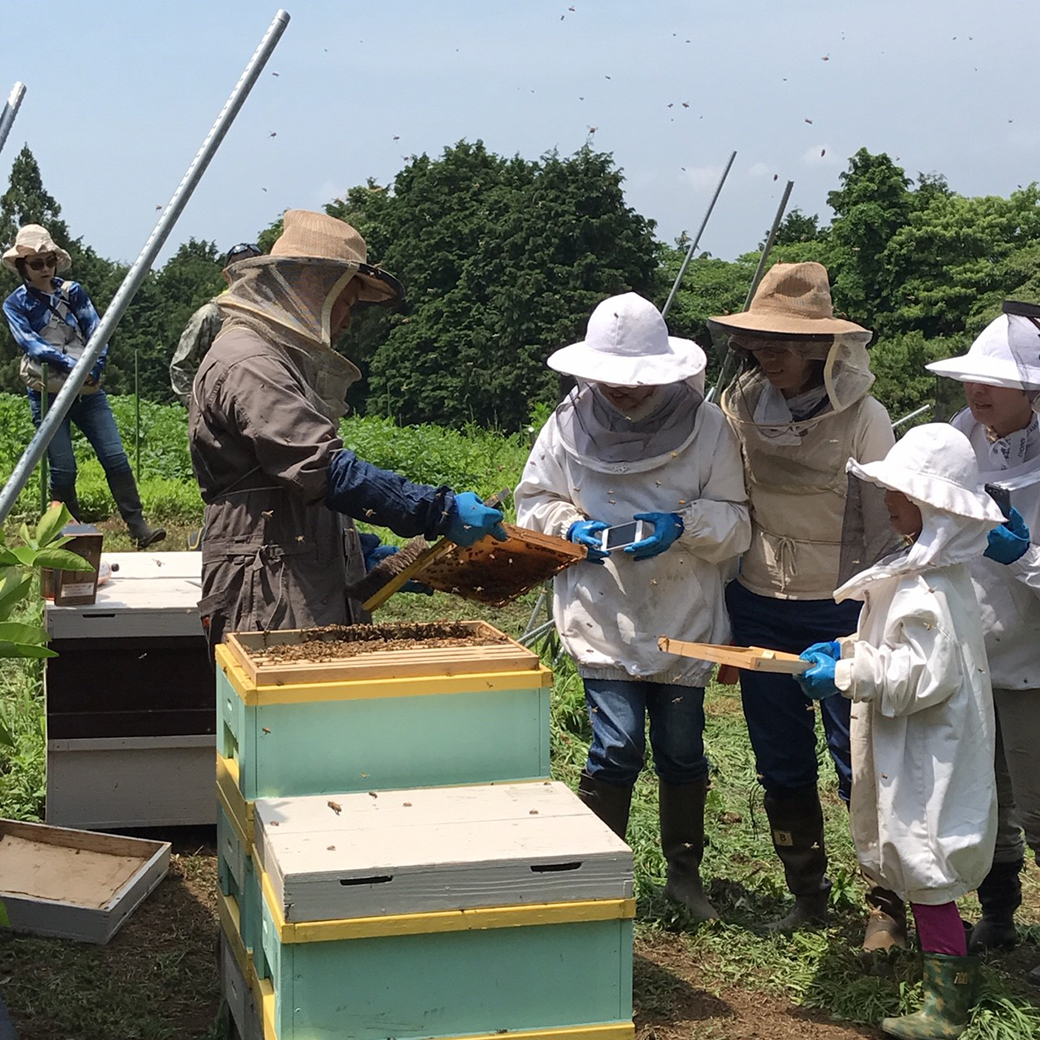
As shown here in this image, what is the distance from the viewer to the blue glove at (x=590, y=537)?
334 centimetres

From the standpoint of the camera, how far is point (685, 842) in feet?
12.0

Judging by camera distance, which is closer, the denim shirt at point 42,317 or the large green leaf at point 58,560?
the large green leaf at point 58,560

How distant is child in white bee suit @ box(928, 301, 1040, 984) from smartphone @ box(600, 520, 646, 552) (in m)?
0.82

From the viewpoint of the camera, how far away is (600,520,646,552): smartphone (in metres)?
3.28

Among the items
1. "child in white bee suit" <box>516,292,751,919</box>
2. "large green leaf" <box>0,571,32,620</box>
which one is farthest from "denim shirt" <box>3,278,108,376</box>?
"large green leaf" <box>0,571,32,620</box>

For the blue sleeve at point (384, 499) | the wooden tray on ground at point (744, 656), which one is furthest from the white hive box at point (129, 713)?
the wooden tray on ground at point (744, 656)

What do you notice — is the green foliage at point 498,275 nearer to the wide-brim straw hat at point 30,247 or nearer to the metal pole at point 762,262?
the wide-brim straw hat at point 30,247

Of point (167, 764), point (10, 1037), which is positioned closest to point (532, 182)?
point (167, 764)

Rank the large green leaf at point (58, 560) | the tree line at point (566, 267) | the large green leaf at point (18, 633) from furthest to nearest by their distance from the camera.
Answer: the tree line at point (566, 267)
the large green leaf at point (58, 560)
the large green leaf at point (18, 633)

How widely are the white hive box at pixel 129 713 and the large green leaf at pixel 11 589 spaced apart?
62.0 inches

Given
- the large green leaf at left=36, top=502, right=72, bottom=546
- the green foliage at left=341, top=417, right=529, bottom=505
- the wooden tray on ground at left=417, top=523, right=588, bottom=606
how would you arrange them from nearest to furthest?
the large green leaf at left=36, top=502, right=72, bottom=546 → the wooden tray on ground at left=417, top=523, right=588, bottom=606 → the green foliage at left=341, top=417, right=529, bottom=505

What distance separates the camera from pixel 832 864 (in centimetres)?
414

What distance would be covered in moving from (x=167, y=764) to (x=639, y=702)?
5.36 ft

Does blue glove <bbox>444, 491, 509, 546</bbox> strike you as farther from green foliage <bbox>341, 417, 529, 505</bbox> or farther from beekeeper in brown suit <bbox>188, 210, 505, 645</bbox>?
green foliage <bbox>341, 417, 529, 505</bbox>
